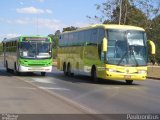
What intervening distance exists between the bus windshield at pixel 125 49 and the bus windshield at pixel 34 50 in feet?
28.5

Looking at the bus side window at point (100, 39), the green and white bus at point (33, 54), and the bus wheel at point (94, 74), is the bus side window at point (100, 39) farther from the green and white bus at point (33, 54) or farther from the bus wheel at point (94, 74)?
the green and white bus at point (33, 54)

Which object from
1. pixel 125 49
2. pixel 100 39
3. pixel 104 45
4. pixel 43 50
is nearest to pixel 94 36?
pixel 100 39

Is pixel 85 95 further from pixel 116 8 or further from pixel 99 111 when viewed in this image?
pixel 116 8

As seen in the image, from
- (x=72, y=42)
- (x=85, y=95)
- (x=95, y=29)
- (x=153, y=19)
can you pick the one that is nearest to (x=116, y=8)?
(x=153, y=19)

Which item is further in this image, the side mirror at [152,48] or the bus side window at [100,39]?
the side mirror at [152,48]

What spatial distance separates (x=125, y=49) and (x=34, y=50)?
9.40 m

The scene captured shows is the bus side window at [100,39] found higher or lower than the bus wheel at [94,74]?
higher

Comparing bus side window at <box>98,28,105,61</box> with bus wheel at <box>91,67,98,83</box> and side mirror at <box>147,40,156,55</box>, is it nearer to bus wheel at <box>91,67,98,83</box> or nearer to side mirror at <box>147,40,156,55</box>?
bus wheel at <box>91,67,98,83</box>

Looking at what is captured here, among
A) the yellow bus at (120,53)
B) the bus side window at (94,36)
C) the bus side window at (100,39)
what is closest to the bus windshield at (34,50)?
the bus side window at (94,36)

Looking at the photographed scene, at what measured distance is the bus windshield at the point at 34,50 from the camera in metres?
33.4

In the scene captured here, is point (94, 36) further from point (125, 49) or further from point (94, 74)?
point (125, 49)

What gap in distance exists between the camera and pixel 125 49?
25844mm

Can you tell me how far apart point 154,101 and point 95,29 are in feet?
37.1

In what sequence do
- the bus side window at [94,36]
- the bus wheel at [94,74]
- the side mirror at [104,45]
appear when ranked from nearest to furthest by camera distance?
the side mirror at [104,45], the bus wheel at [94,74], the bus side window at [94,36]
